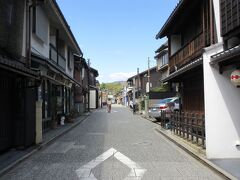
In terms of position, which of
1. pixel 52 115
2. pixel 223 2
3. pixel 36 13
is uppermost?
pixel 36 13

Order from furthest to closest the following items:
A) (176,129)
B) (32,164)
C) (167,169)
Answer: (176,129), (32,164), (167,169)

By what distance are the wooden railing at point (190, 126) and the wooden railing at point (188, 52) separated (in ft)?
7.81

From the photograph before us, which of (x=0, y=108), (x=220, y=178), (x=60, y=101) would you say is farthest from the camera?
(x=60, y=101)

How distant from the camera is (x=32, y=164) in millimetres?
9992

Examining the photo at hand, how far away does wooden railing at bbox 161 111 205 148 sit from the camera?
12375 millimetres

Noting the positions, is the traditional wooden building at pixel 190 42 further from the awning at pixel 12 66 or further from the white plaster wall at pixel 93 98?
A: the white plaster wall at pixel 93 98

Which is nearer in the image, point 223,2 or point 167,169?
point 167,169

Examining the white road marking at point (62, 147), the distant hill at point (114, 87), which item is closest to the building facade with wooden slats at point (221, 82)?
the white road marking at point (62, 147)

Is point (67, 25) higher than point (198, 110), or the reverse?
point (67, 25)

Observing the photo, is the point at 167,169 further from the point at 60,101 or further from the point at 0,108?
the point at 60,101

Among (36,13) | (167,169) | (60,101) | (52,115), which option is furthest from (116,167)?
(60,101)

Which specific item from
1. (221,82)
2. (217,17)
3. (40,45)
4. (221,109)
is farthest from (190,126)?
(40,45)

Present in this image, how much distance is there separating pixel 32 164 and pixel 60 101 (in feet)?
47.3

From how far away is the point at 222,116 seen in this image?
10.2 metres
